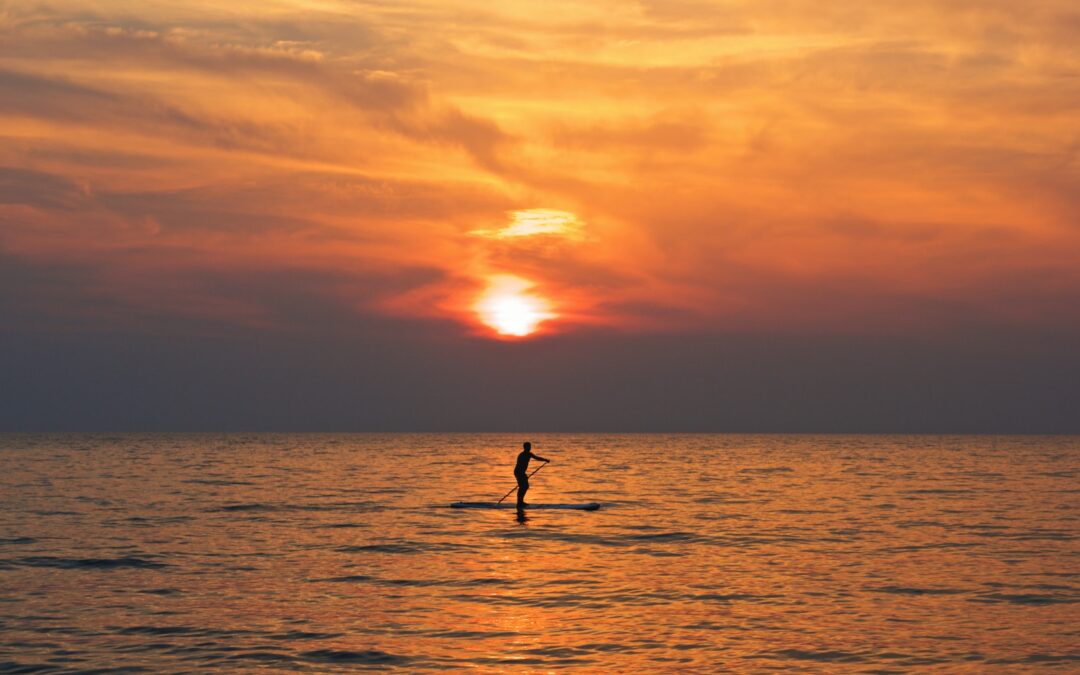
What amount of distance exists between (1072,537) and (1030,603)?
1567 centimetres

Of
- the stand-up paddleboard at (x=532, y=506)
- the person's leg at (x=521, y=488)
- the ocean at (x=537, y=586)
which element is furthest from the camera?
the stand-up paddleboard at (x=532, y=506)

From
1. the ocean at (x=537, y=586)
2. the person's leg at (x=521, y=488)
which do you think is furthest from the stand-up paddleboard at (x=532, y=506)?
the ocean at (x=537, y=586)

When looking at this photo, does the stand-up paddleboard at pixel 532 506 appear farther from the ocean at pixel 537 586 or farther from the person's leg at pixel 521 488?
the ocean at pixel 537 586

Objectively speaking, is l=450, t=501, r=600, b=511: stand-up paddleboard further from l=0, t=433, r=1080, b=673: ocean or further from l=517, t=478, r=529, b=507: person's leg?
l=0, t=433, r=1080, b=673: ocean

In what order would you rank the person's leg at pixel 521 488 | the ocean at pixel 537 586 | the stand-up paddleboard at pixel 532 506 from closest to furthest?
the ocean at pixel 537 586 → the person's leg at pixel 521 488 → the stand-up paddleboard at pixel 532 506

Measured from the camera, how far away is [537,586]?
26375 millimetres

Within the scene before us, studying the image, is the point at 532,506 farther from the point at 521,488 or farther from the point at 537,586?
the point at 537,586

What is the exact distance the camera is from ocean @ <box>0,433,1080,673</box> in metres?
19.3

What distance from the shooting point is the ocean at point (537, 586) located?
19.3m

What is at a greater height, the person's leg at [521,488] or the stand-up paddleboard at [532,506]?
the person's leg at [521,488]

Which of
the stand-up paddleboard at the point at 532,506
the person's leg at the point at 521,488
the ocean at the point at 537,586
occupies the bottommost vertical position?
the ocean at the point at 537,586

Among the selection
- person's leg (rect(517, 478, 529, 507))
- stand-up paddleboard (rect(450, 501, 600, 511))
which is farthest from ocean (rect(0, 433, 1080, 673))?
person's leg (rect(517, 478, 529, 507))

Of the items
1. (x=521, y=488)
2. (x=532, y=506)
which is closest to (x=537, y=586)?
(x=521, y=488)

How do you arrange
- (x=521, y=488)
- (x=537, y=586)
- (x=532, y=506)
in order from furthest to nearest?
(x=532, y=506)
(x=521, y=488)
(x=537, y=586)
